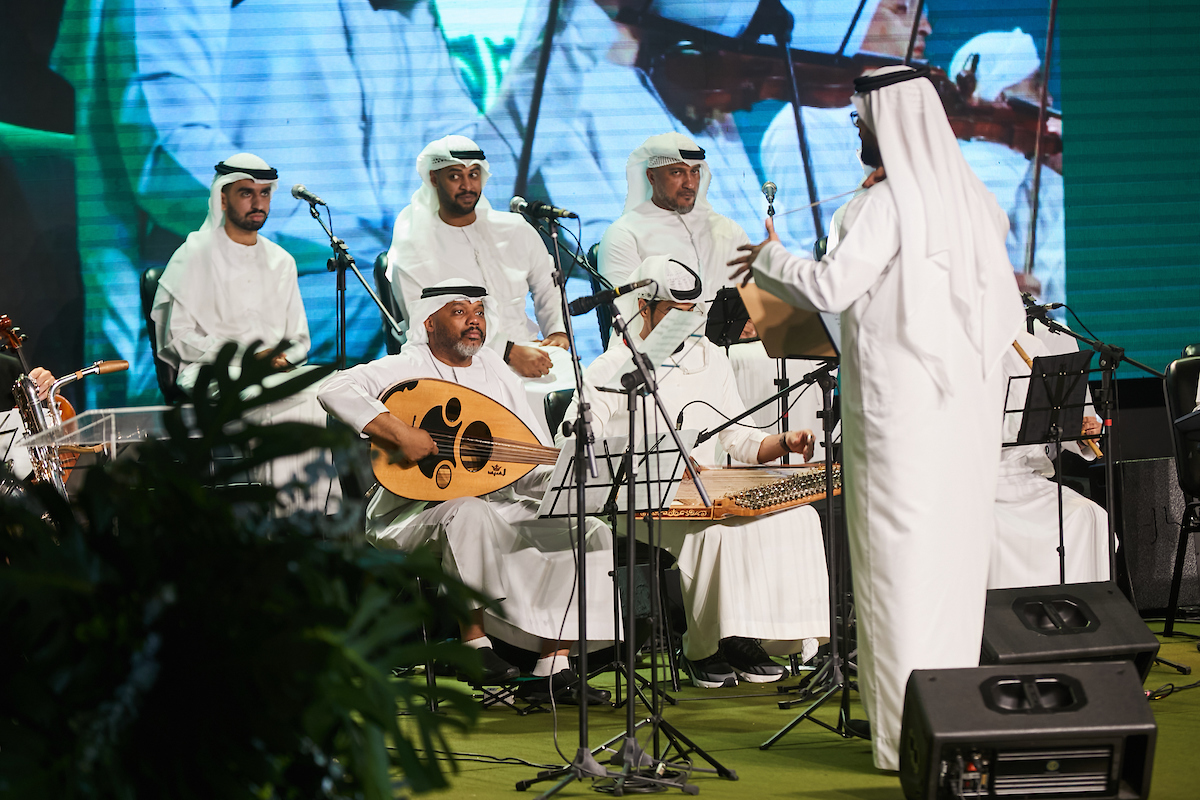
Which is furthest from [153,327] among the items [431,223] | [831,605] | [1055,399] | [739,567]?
[1055,399]

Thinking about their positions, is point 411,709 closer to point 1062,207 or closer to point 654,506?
point 654,506

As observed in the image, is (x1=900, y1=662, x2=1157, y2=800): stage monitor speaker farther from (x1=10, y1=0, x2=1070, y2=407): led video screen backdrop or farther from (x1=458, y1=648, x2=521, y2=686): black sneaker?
(x1=10, y1=0, x2=1070, y2=407): led video screen backdrop

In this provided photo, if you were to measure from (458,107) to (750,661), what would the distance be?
391 centimetres

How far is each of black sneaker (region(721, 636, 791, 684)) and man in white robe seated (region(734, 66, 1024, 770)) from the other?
1646mm

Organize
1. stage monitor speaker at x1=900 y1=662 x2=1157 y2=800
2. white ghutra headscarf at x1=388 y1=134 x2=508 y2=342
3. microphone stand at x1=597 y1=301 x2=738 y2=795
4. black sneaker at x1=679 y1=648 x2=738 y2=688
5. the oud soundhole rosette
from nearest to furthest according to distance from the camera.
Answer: stage monitor speaker at x1=900 y1=662 x2=1157 y2=800 → microphone stand at x1=597 y1=301 x2=738 y2=795 → the oud soundhole rosette → black sneaker at x1=679 y1=648 x2=738 y2=688 → white ghutra headscarf at x1=388 y1=134 x2=508 y2=342

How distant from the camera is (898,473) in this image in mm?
3152

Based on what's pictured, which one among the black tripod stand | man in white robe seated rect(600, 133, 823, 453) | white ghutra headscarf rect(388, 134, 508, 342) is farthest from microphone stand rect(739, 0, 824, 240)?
the black tripod stand

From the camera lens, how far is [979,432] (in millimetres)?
3219

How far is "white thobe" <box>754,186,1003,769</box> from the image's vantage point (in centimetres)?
316

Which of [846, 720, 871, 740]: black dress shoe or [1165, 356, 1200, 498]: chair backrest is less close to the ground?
[1165, 356, 1200, 498]: chair backrest

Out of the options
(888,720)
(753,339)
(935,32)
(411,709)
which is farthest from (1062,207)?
(411,709)

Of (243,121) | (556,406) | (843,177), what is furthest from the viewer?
(843,177)

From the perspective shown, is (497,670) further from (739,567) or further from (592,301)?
(592,301)

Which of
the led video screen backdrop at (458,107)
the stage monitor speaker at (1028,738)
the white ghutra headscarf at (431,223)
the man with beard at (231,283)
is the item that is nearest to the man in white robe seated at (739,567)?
the white ghutra headscarf at (431,223)
